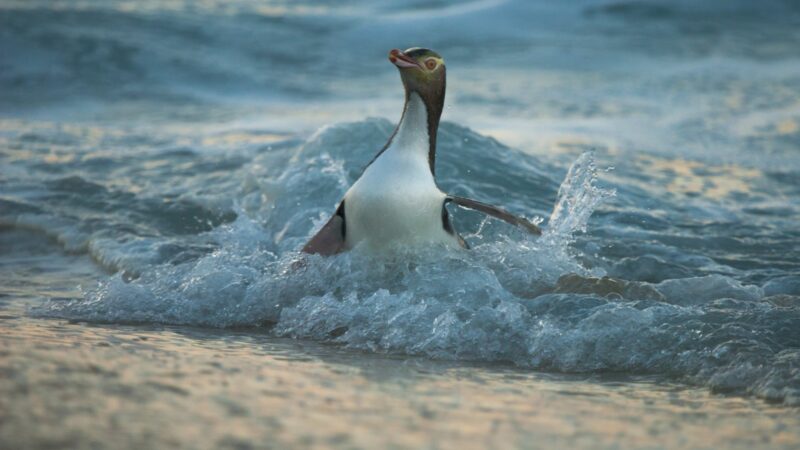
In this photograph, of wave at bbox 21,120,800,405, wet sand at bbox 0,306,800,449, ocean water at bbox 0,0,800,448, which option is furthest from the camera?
wave at bbox 21,120,800,405

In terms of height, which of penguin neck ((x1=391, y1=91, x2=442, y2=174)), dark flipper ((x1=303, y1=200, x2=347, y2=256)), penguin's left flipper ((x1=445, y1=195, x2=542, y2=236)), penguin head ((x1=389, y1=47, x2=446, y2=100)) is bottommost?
dark flipper ((x1=303, y1=200, x2=347, y2=256))

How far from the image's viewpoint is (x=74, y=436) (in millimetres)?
2678

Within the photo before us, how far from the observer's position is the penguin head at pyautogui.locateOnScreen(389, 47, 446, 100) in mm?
4836

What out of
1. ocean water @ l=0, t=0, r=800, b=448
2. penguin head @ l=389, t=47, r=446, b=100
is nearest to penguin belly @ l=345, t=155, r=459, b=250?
ocean water @ l=0, t=0, r=800, b=448

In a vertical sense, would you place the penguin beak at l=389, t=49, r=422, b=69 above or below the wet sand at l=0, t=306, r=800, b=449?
above

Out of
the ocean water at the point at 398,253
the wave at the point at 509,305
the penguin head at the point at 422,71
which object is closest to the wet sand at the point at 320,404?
the ocean water at the point at 398,253

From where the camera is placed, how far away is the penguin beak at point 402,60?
4.78 m

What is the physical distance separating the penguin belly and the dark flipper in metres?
0.07

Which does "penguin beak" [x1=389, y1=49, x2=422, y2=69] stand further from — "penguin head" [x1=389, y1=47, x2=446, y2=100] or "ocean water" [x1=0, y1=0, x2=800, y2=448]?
"ocean water" [x1=0, y1=0, x2=800, y2=448]

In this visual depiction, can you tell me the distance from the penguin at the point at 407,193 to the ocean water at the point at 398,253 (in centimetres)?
11

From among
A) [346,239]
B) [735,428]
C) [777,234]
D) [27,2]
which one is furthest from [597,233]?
[27,2]

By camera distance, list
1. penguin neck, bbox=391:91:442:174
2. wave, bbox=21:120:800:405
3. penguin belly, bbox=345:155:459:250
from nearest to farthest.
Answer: wave, bbox=21:120:800:405 < penguin belly, bbox=345:155:459:250 < penguin neck, bbox=391:91:442:174

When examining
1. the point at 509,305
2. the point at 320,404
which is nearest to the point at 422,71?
the point at 509,305

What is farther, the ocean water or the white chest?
the white chest
